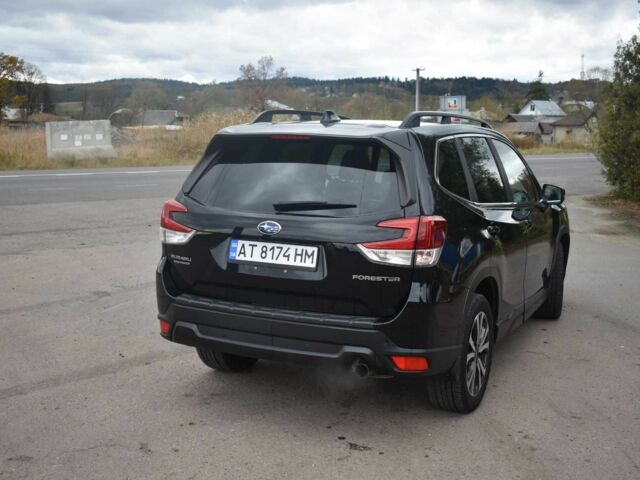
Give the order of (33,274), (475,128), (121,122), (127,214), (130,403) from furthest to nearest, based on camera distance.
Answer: (121,122), (127,214), (33,274), (475,128), (130,403)

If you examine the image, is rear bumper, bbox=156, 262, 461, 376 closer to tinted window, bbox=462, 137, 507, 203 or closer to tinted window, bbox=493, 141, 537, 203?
tinted window, bbox=462, 137, 507, 203

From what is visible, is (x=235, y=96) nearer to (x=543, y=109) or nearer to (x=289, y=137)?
(x=289, y=137)

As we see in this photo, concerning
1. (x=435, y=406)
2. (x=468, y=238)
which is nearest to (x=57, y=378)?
(x=435, y=406)

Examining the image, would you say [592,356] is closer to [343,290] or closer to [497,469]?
[497,469]

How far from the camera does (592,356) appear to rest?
5.57 metres

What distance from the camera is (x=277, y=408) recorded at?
446 cm

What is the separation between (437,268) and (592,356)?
7.70 ft

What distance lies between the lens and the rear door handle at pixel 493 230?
4.57 m

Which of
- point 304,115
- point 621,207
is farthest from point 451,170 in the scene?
point 621,207

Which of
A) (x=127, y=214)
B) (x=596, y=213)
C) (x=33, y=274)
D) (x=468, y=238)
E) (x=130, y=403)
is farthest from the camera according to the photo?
(x=596, y=213)

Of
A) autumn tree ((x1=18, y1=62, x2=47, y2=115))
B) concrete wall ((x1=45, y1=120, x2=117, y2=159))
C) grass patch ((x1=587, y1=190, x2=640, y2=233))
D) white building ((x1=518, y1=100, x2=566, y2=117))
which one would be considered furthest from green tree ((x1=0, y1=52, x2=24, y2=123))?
white building ((x1=518, y1=100, x2=566, y2=117))

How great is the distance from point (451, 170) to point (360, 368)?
132 centimetres

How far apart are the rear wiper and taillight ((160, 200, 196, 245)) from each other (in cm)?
55

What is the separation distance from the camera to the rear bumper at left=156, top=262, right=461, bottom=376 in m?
3.85
